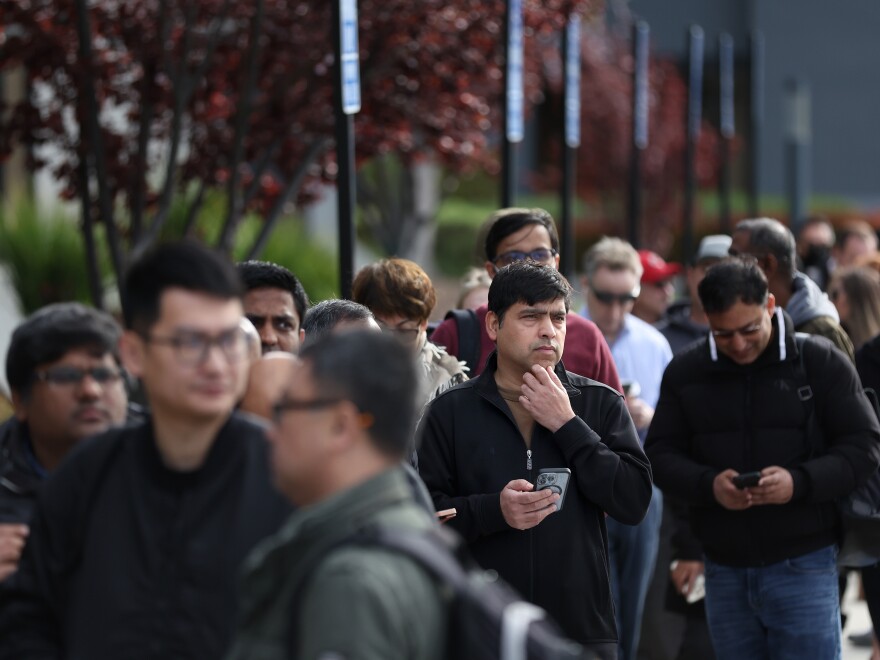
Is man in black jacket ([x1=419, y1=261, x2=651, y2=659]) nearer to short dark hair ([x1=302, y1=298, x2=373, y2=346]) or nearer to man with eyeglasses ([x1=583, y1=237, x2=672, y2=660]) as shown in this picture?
short dark hair ([x1=302, y1=298, x2=373, y2=346])

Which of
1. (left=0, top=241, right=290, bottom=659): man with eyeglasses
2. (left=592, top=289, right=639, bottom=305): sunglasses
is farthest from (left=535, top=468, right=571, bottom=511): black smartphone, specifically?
(left=592, top=289, right=639, bottom=305): sunglasses

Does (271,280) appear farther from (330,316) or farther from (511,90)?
(511,90)

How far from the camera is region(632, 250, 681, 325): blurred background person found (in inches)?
393

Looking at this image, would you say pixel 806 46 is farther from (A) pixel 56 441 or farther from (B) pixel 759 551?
(A) pixel 56 441

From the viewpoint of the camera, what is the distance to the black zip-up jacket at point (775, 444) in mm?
6023

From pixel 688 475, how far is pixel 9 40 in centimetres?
518

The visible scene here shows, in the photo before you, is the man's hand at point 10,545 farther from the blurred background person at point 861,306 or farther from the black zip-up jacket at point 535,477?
the blurred background person at point 861,306

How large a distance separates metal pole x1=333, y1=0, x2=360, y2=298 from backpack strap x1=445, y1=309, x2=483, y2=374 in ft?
2.89

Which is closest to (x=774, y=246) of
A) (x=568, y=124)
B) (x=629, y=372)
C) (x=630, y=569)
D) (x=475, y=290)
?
(x=629, y=372)

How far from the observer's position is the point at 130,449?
3.42 metres

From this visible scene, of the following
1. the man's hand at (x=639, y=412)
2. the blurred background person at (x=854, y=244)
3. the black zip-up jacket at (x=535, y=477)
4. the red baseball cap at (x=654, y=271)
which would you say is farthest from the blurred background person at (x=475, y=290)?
the blurred background person at (x=854, y=244)

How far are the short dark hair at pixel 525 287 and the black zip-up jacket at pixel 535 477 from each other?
24cm

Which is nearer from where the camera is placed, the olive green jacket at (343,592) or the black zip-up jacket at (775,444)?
the olive green jacket at (343,592)

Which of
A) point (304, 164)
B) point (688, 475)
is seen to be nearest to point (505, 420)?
point (688, 475)
